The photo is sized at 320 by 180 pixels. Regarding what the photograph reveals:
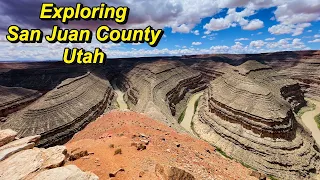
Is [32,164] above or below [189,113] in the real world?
above

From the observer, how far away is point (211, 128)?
53.2 metres

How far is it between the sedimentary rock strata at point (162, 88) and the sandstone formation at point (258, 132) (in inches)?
391

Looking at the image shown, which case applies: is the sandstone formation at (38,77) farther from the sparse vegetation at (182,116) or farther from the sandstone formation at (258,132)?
the sandstone formation at (258,132)

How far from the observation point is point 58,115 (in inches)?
1908

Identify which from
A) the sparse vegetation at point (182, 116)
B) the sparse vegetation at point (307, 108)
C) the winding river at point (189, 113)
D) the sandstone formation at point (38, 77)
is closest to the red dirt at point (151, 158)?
the winding river at point (189, 113)

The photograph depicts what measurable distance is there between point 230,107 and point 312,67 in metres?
68.7

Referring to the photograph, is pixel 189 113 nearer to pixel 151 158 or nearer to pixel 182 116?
pixel 182 116

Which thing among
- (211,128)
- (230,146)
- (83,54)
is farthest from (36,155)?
(211,128)

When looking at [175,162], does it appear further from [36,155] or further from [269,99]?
[269,99]

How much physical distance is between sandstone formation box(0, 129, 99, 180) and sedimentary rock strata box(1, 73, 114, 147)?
30638mm

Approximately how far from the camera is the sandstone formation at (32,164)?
1107cm

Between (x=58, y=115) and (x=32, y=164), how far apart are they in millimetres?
38880

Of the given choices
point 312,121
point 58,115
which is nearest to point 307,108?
point 312,121

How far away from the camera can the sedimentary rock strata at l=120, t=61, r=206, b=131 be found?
58853 millimetres
